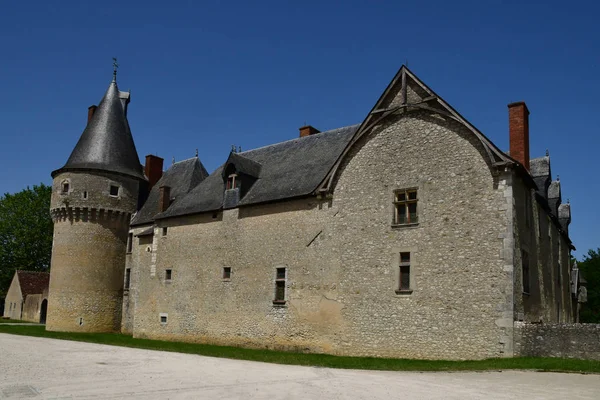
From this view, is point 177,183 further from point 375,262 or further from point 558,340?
point 558,340

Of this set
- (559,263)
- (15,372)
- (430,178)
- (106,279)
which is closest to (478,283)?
(430,178)

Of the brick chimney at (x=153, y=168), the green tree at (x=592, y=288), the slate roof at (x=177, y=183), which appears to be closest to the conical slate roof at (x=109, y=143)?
the brick chimney at (x=153, y=168)

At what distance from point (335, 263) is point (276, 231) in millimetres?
3228

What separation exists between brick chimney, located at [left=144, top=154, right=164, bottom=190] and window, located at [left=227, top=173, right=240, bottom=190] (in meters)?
10.1

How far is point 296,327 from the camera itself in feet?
67.9

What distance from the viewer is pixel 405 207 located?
18.8 meters

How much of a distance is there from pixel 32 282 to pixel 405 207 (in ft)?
128

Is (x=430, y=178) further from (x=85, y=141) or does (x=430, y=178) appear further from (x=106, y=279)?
(x=85, y=141)

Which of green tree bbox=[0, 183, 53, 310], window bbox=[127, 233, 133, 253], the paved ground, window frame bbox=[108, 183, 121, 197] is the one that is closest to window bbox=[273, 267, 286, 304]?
the paved ground

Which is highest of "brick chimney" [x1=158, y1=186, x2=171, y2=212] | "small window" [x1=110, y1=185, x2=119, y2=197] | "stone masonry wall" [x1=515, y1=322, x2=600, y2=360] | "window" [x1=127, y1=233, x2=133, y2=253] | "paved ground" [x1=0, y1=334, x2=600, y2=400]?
"small window" [x1=110, y1=185, x2=119, y2=197]

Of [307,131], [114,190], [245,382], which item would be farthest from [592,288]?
[245,382]

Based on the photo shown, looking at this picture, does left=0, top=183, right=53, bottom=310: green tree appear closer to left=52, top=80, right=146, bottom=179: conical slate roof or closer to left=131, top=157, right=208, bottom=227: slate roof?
left=52, top=80, right=146, bottom=179: conical slate roof

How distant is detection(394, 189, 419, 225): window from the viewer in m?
18.6

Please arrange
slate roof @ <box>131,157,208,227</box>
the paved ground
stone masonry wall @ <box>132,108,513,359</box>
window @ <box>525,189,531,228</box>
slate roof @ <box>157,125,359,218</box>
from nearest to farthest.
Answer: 1. the paved ground
2. stone masonry wall @ <box>132,108,513,359</box>
3. window @ <box>525,189,531,228</box>
4. slate roof @ <box>157,125,359,218</box>
5. slate roof @ <box>131,157,208,227</box>
